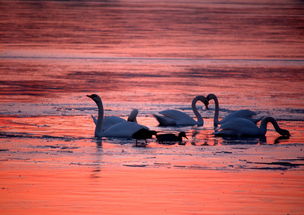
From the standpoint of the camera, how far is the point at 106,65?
26312 millimetres

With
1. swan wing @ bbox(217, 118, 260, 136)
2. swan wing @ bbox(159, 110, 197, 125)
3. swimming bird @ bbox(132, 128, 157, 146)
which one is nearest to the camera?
swimming bird @ bbox(132, 128, 157, 146)

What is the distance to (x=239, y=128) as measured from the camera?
1383 centimetres

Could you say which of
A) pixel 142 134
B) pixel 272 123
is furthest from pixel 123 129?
pixel 272 123

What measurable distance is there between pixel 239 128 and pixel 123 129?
2.00 meters

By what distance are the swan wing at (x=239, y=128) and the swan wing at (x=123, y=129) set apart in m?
1.46

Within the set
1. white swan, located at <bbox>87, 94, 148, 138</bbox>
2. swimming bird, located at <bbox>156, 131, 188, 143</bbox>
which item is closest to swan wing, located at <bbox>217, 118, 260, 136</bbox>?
swimming bird, located at <bbox>156, 131, 188, 143</bbox>

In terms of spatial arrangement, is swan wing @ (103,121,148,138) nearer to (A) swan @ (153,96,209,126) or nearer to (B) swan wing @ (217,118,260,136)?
(B) swan wing @ (217,118,260,136)

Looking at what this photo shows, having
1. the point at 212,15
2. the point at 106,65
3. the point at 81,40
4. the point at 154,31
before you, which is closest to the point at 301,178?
the point at 106,65

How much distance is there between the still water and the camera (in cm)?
912

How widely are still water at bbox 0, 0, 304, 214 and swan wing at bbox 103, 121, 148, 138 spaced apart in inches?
7.4

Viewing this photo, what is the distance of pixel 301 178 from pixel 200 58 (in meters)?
18.9

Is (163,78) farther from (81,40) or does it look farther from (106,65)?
(81,40)

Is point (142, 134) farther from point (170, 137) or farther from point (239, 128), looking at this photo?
point (239, 128)

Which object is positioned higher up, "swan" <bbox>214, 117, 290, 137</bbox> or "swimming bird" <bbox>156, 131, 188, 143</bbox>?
"swan" <bbox>214, 117, 290, 137</bbox>
